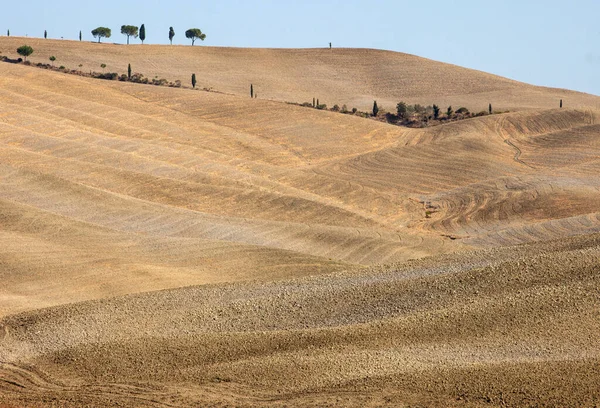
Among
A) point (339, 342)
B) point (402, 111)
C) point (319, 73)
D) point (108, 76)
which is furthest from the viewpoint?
point (319, 73)

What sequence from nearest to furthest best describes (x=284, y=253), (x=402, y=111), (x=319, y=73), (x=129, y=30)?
(x=284, y=253), (x=402, y=111), (x=319, y=73), (x=129, y=30)

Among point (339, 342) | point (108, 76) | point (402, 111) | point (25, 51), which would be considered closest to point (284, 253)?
point (339, 342)

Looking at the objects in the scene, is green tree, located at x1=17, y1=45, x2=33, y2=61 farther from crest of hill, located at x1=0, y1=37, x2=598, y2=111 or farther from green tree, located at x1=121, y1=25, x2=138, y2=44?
green tree, located at x1=121, y1=25, x2=138, y2=44

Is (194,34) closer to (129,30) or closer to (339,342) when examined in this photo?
(129,30)

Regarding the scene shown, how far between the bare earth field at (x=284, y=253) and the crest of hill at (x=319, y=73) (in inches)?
842

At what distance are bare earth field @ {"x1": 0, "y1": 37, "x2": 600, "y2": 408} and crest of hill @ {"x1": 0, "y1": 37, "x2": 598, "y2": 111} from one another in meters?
21.4

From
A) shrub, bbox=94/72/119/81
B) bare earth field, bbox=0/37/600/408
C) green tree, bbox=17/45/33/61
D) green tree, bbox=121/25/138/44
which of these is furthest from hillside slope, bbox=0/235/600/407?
green tree, bbox=121/25/138/44

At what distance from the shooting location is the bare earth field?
64.8ft

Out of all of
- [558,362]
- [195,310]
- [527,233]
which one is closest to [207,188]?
[527,233]

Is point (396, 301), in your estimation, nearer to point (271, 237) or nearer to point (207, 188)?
point (271, 237)

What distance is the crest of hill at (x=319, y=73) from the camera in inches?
4344

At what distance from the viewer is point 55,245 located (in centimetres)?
3706

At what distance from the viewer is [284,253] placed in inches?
1486

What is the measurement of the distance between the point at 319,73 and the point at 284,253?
293 ft
